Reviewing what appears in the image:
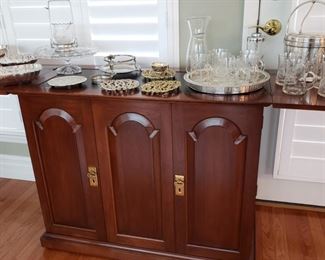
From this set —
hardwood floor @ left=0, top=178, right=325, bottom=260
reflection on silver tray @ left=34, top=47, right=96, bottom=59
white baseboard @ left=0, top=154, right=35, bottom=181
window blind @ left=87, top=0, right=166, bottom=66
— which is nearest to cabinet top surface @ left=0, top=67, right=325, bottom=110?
reflection on silver tray @ left=34, top=47, right=96, bottom=59

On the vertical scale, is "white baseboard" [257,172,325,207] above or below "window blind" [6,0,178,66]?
below

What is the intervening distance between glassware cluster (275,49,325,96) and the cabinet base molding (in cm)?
88

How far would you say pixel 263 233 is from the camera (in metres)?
1.88

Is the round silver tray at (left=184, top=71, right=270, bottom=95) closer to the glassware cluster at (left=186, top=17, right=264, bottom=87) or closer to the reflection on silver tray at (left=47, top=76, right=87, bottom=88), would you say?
the glassware cluster at (left=186, top=17, right=264, bottom=87)

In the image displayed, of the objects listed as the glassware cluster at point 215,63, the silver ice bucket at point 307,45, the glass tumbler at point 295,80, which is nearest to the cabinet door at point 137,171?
the glassware cluster at point 215,63

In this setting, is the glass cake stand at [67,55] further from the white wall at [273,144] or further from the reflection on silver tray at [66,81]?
the white wall at [273,144]

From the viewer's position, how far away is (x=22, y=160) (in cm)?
235

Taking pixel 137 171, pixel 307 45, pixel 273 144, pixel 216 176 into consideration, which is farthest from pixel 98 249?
pixel 307 45

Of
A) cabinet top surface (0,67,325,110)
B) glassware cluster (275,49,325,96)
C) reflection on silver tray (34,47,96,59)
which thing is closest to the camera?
cabinet top surface (0,67,325,110)

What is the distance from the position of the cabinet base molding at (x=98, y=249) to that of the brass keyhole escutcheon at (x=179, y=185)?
351 mm

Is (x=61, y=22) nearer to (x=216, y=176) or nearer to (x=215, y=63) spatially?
(x=215, y=63)

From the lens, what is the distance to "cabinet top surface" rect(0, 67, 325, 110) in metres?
1.21

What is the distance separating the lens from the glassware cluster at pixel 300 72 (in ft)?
4.32

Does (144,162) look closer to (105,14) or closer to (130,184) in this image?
(130,184)
